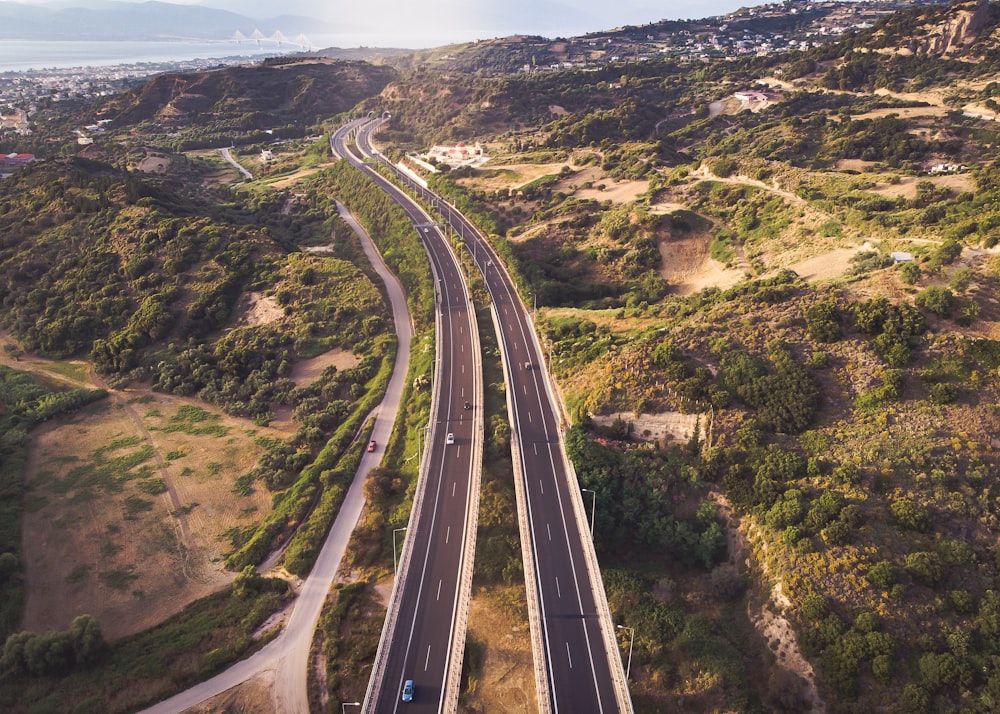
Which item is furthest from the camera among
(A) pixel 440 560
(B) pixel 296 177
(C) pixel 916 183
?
(B) pixel 296 177

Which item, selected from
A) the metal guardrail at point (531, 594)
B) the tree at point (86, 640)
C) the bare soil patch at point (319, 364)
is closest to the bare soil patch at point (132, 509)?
the tree at point (86, 640)

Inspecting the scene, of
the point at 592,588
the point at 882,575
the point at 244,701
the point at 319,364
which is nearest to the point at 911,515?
the point at 882,575

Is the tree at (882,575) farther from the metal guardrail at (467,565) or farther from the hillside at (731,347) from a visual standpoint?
the metal guardrail at (467,565)

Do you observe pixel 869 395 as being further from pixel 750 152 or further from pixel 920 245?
pixel 750 152

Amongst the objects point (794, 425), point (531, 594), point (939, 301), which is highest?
point (939, 301)

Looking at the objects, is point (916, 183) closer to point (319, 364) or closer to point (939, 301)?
point (939, 301)

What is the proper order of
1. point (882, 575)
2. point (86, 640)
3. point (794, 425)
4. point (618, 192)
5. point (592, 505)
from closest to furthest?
point (882, 575)
point (86, 640)
point (592, 505)
point (794, 425)
point (618, 192)

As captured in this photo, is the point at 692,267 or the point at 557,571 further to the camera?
the point at 692,267
